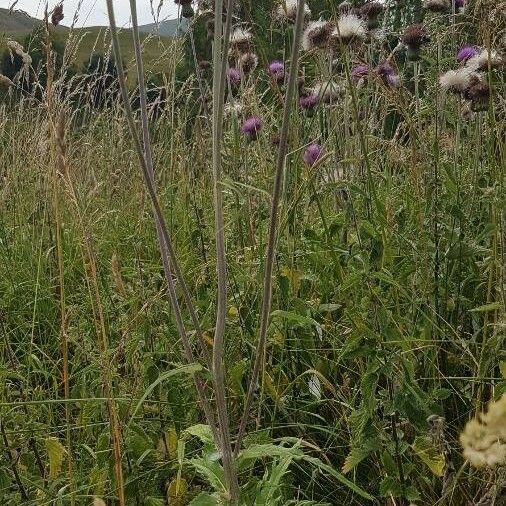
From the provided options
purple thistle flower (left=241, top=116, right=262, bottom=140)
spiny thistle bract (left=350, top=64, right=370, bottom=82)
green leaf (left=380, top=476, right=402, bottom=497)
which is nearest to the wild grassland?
green leaf (left=380, top=476, right=402, bottom=497)

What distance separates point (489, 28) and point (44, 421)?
51.1 inches

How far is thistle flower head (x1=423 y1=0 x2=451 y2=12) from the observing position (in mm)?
2398

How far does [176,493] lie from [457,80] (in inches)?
48.6

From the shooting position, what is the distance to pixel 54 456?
146 centimetres

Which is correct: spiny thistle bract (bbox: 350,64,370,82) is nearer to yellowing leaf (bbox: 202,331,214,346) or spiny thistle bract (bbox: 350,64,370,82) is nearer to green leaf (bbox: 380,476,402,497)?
yellowing leaf (bbox: 202,331,214,346)

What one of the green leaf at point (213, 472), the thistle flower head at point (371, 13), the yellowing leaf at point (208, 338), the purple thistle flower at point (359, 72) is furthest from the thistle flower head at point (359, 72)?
the green leaf at point (213, 472)

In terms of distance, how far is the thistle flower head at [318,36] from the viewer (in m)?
2.15

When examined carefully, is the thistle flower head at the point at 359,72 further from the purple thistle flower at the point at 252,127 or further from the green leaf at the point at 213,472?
the green leaf at the point at 213,472

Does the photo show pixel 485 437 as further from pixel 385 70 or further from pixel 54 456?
pixel 385 70

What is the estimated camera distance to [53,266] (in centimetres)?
273

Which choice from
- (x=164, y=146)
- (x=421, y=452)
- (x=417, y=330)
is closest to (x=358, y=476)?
(x=421, y=452)

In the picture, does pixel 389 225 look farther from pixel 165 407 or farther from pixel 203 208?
pixel 203 208

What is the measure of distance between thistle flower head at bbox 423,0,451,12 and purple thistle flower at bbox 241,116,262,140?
0.64m

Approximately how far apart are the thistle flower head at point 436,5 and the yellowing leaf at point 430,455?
154 centimetres
